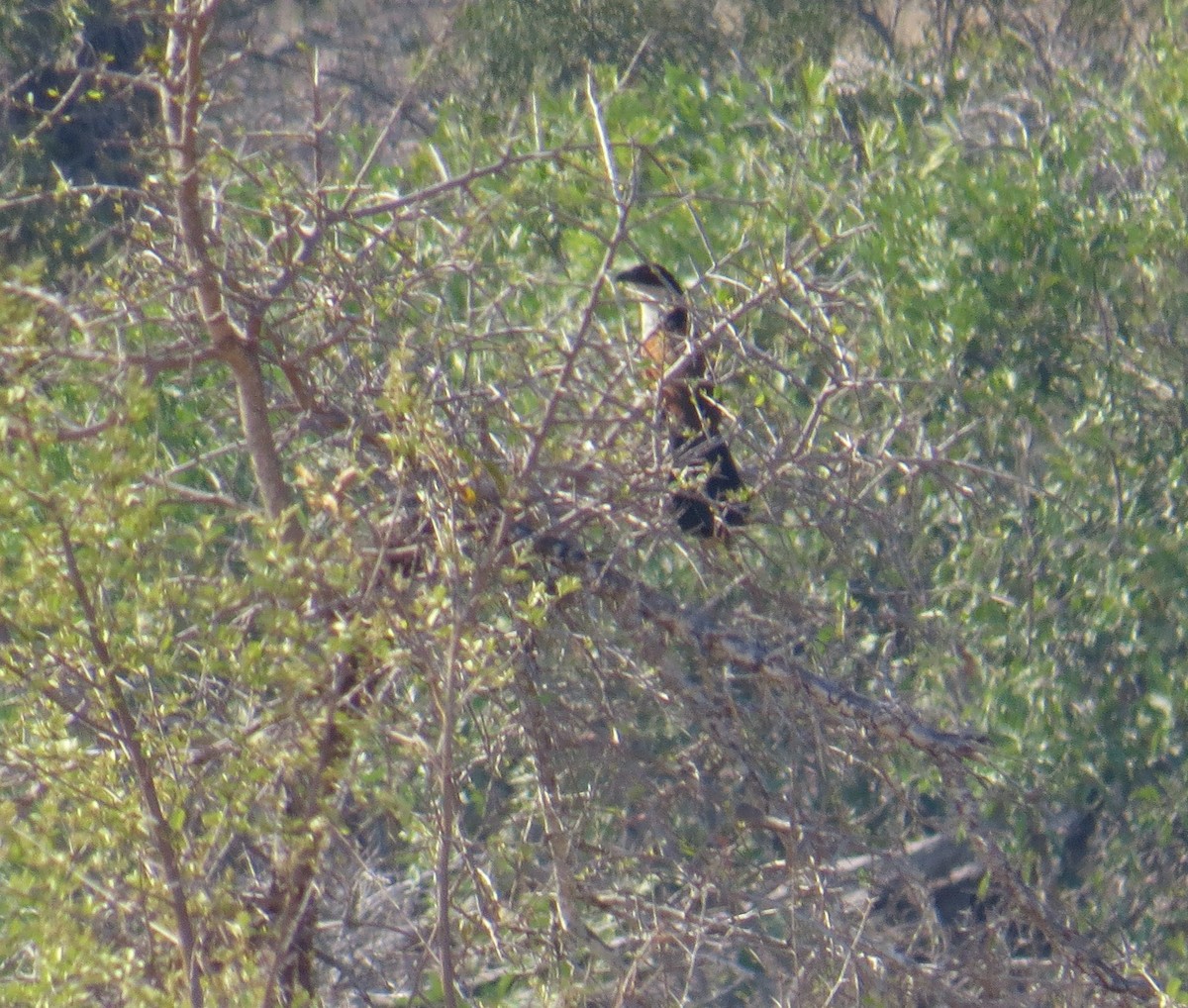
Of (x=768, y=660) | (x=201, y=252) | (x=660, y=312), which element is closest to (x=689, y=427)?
(x=660, y=312)

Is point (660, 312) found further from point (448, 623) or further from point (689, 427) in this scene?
point (448, 623)

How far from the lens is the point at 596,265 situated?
439 centimetres

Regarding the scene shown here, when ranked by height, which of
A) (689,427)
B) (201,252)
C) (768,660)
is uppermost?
(201,252)

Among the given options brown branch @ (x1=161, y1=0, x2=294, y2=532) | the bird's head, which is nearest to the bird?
the bird's head

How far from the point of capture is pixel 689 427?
3.15 metres

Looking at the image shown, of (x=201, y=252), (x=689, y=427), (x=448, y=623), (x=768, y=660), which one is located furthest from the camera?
(x=689, y=427)

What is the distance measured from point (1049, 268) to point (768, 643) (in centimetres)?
239

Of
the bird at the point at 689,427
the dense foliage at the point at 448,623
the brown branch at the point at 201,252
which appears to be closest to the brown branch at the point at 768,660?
the dense foliage at the point at 448,623

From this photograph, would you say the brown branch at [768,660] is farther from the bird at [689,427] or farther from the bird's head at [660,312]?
the bird's head at [660,312]

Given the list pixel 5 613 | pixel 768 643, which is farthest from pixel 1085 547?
pixel 5 613

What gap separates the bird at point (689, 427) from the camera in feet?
8.96

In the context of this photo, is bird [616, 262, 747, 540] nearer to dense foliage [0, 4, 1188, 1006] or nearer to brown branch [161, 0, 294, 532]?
dense foliage [0, 4, 1188, 1006]

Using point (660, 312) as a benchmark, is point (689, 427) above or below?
below

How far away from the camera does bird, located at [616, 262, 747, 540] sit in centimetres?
273
